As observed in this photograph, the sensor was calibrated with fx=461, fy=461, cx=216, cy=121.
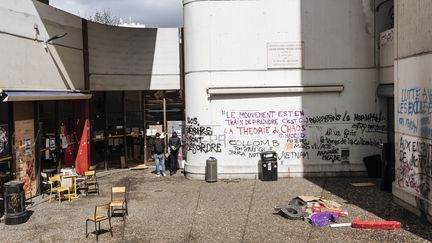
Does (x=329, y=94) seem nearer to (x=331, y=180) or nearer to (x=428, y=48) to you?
(x=331, y=180)

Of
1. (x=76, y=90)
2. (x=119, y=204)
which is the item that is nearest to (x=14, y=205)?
(x=119, y=204)

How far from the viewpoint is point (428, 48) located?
11.1 meters

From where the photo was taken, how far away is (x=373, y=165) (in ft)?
55.2

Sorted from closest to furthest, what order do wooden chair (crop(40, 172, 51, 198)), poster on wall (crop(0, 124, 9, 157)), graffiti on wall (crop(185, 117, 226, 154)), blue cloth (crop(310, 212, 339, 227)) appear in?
1. blue cloth (crop(310, 212, 339, 227))
2. poster on wall (crop(0, 124, 9, 157))
3. wooden chair (crop(40, 172, 51, 198))
4. graffiti on wall (crop(185, 117, 226, 154))

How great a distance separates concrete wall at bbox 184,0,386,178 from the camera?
17250 millimetres

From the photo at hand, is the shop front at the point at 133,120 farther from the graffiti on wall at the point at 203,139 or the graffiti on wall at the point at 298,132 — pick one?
the graffiti on wall at the point at 298,132

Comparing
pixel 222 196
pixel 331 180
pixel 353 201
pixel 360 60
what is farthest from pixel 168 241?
pixel 360 60

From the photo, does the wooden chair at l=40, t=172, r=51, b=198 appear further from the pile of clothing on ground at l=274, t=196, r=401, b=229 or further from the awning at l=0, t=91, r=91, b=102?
the pile of clothing on ground at l=274, t=196, r=401, b=229

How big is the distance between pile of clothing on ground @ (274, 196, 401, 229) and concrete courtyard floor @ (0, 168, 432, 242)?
182 mm

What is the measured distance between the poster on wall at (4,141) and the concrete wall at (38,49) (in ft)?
3.95

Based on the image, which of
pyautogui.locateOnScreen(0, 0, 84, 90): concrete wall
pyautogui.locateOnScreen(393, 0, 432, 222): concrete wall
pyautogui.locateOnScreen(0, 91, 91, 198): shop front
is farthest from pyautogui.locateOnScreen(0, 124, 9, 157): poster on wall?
pyautogui.locateOnScreen(393, 0, 432, 222): concrete wall

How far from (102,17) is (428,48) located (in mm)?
48285

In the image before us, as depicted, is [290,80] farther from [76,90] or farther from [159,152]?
[76,90]

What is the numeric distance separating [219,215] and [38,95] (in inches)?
270
